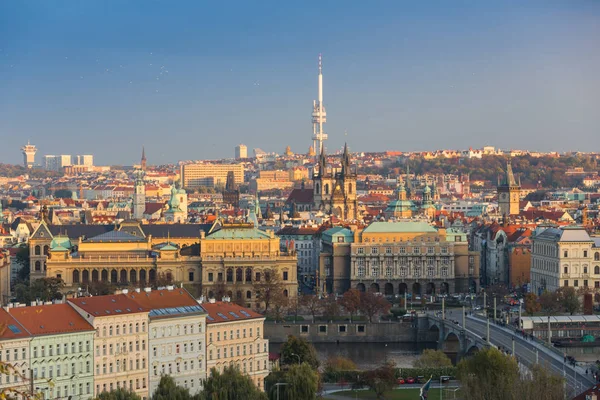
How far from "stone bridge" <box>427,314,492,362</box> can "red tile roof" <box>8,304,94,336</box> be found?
17.0 metres

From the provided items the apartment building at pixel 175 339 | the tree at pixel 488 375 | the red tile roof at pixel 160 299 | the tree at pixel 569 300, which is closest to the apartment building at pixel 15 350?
the apartment building at pixel 175 339

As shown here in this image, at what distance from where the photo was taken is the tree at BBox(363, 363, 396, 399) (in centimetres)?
5328

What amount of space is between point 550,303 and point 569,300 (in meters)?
0.89

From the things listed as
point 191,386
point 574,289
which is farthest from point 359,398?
point 574,289

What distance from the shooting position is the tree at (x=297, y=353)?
5803 centimetres

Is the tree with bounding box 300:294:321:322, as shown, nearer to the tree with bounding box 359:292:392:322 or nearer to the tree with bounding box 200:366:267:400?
the tree with bounding box 359:292:392:322

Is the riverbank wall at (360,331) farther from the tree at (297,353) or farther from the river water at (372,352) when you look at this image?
the tree at (297,353)

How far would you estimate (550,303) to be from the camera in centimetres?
7625

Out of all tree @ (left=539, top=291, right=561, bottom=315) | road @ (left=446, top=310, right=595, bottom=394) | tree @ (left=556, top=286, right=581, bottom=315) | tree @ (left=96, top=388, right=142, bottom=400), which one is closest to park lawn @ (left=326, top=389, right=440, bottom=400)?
road @ (left=446, top=310, right=595, bottom=394)

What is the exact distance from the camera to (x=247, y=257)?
287 feet

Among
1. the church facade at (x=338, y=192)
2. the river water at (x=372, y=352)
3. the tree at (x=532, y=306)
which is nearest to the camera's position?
the river water at (x=372, y=352)

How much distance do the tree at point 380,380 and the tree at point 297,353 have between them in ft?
9.76

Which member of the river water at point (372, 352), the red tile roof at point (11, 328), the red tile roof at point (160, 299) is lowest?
the river water at point (372, 352)

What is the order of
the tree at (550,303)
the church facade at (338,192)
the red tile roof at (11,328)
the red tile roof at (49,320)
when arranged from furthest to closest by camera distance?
1. the church facade at (338,192)
2. the tree at (550,303)
3. the red tile roof at (49,320)
4. the red tile roof at (11,328)
